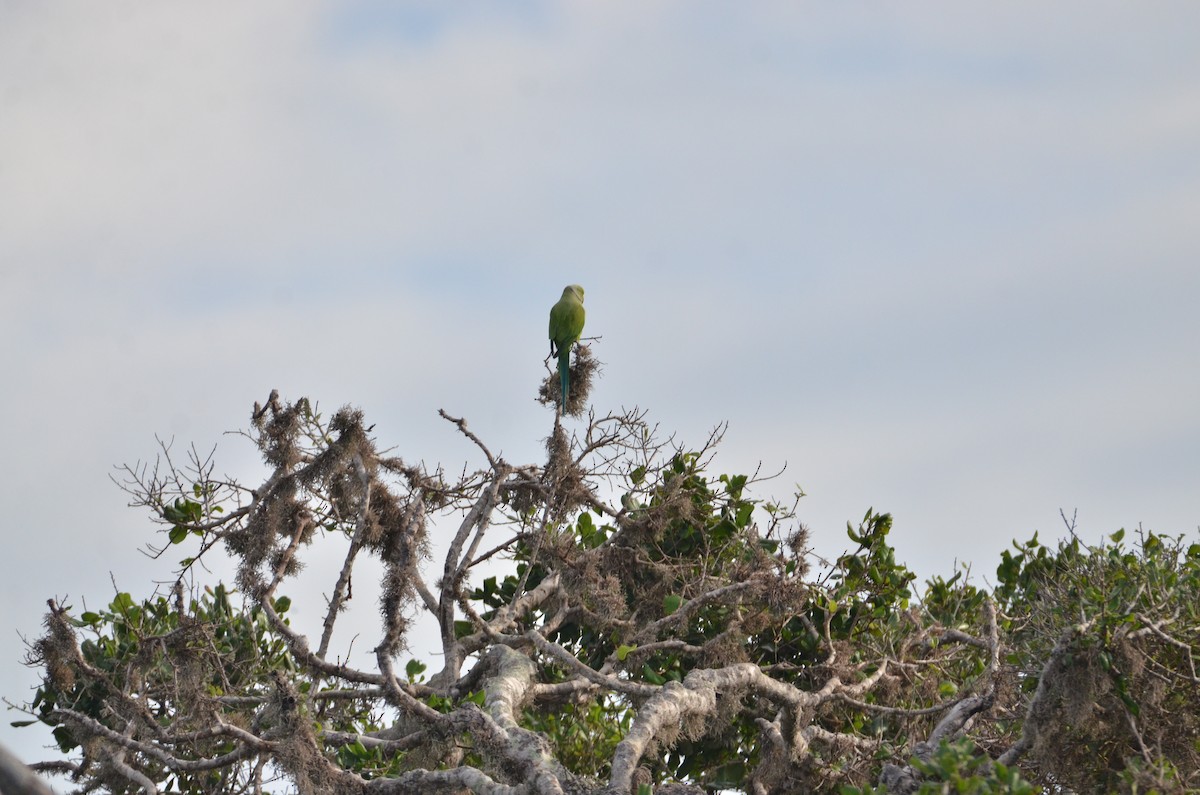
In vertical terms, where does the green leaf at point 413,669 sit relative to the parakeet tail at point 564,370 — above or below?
below

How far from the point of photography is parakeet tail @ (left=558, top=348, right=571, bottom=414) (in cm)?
802

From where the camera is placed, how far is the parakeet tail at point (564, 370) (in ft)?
26.3

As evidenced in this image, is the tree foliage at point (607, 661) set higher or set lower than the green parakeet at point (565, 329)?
lower

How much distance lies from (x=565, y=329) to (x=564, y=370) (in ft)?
1.60

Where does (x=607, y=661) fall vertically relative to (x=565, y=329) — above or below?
below

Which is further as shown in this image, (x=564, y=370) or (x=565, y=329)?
(x=565, y=329)

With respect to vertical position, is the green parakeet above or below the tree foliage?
above

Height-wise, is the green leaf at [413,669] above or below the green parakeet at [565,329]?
below

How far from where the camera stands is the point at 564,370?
8.07 m

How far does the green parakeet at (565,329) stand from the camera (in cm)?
809

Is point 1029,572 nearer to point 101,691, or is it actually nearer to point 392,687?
point 392,687

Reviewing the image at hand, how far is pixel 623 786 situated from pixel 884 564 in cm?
334

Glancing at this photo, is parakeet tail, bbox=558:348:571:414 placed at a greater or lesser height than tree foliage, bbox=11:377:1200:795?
greater

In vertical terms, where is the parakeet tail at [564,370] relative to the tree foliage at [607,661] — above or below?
above
